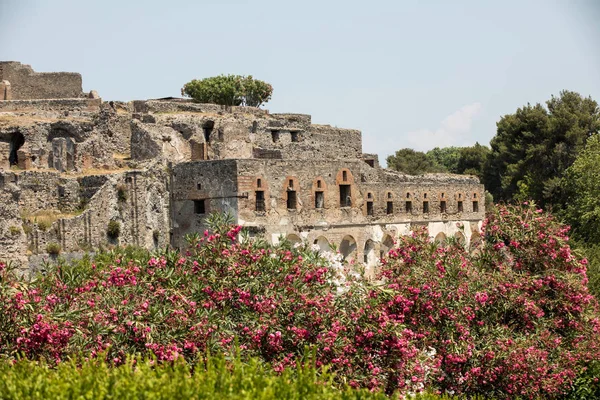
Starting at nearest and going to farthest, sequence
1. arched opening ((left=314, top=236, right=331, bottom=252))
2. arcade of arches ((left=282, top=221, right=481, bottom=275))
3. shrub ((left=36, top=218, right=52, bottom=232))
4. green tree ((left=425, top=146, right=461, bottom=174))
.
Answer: shrub ((left=36, top=218, right=52, bottom=232)) → arcade of arches ((left=282, top=221, right=481, bottom=275)) → arched opening ((left=314, top=236, right=331, bottom=252)) → green tree ((left=425, top=146, right=461, bottom=174))

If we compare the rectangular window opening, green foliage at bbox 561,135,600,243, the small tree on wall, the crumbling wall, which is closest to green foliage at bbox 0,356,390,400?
the crumbling wall

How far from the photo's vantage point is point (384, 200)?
51.3 metres

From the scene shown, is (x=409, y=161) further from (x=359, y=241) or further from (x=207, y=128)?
(x=359, y=241)

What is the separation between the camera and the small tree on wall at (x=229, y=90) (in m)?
72.8

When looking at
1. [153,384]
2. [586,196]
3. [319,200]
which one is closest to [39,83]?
[319,200]

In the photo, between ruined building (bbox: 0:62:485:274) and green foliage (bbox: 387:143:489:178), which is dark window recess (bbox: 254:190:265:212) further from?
green foliage (bbox: 387:143:489:178)

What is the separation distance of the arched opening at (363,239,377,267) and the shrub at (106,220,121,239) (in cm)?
1237

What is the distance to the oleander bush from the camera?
1898cm

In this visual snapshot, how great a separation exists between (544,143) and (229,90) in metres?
22.2

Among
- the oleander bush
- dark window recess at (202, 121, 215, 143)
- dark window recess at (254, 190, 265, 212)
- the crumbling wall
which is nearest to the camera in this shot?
the oleander bush

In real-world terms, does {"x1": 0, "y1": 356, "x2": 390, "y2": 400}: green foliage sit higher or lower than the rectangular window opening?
lower

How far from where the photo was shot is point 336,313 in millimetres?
21016

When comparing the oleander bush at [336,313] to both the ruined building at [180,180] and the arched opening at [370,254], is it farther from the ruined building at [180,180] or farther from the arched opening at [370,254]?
the arched opening at [370,254]

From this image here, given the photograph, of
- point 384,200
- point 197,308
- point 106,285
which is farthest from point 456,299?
point 384,200
